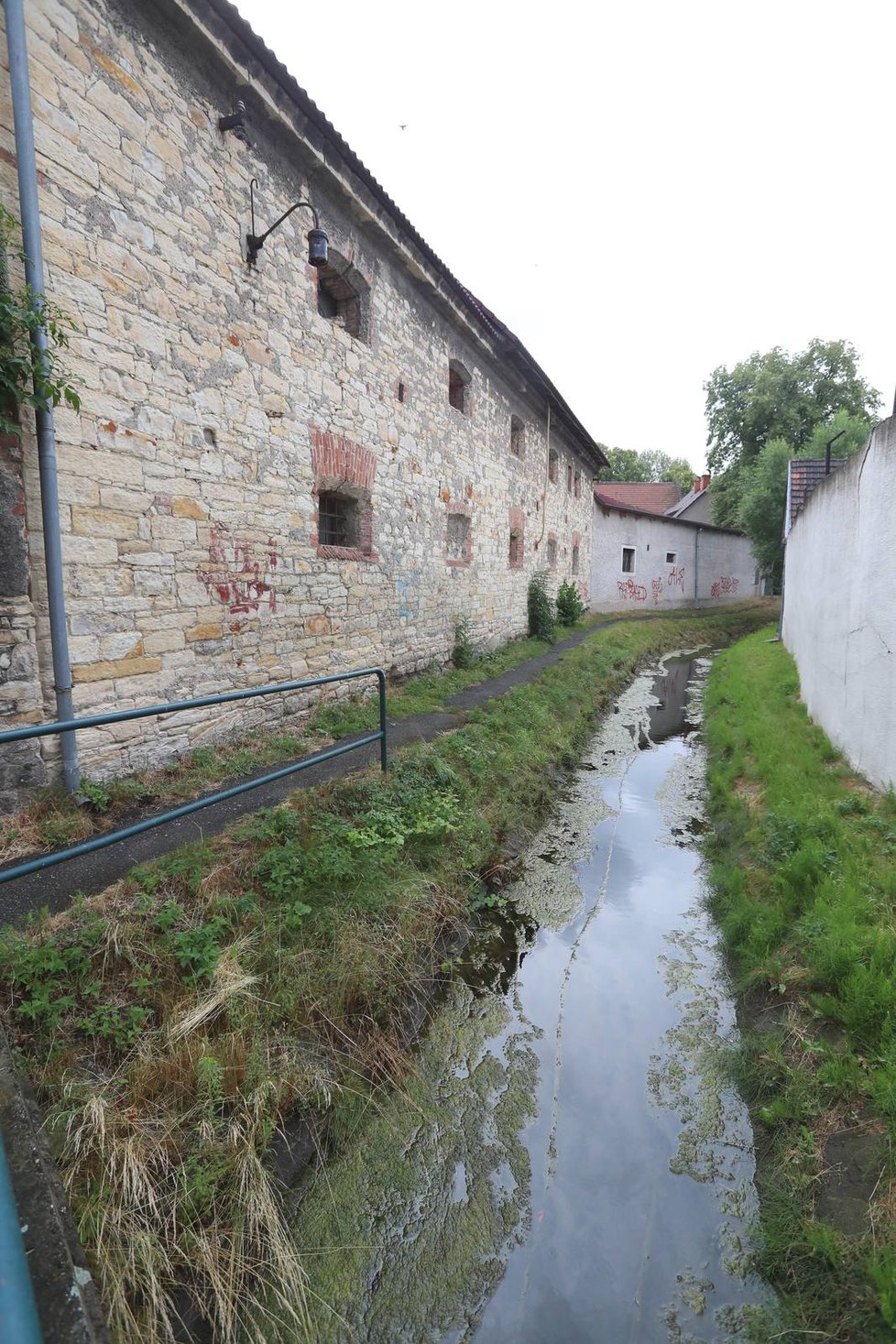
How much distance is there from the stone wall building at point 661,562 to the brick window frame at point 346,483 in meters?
15.1

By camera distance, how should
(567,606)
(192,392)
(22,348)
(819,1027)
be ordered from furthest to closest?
(567,606) → (192,392) → (22,348) → (819,1027)

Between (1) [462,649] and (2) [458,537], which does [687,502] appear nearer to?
(2) [458,537]

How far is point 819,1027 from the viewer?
2.77 m

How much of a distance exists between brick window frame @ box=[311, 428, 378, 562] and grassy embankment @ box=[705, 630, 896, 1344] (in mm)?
4762

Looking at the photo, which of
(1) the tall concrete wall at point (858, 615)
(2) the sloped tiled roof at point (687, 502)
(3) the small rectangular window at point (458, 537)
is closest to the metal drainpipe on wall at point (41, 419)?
(1) the tall concrete wall at point (858, 615)

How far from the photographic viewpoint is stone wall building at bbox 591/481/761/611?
2172 cm

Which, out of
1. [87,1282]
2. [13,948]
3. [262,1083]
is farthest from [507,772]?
[87,1282]

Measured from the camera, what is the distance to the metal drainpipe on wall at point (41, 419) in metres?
3.48

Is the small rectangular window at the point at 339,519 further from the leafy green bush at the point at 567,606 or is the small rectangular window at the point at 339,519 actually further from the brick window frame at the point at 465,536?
the leafy green bush at the point at 567,606

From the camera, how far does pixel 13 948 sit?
8.09 ft

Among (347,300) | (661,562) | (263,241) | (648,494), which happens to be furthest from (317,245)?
(648,494)

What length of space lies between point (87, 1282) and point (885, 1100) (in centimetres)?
259

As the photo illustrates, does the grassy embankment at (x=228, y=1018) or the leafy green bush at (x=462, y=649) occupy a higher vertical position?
the leafy green bush at (x=462, y=649)

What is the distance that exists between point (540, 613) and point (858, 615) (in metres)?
8.84
